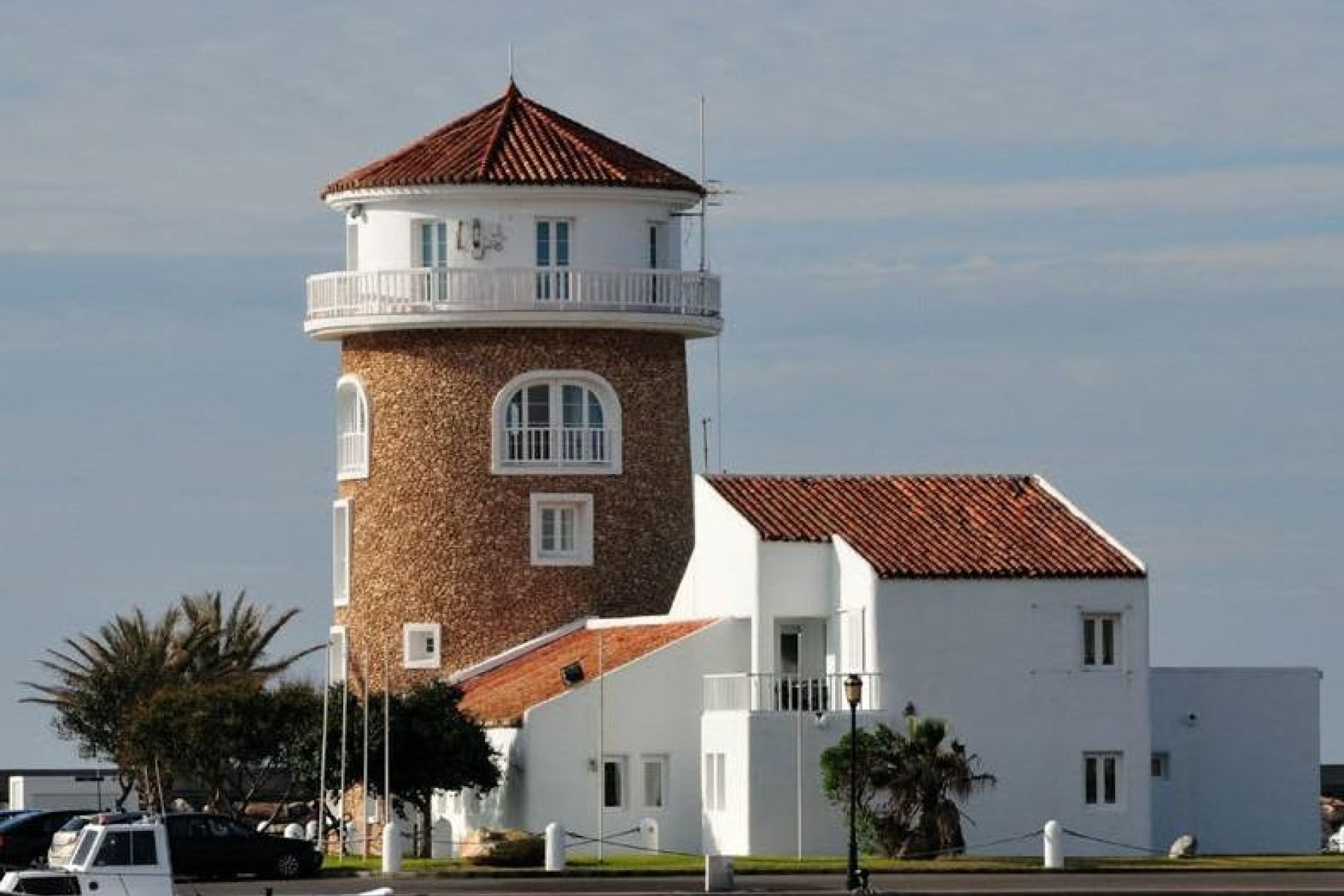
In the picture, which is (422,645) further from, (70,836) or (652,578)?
(70,836)

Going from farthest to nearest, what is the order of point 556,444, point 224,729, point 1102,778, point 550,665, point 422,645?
1. point 422,645
2. point 556,444
3. point 224,729
4. point 550,665
5. point 1102,778

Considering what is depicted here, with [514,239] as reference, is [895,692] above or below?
below

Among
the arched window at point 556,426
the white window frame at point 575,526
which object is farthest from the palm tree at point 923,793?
the arched window at point 556,426

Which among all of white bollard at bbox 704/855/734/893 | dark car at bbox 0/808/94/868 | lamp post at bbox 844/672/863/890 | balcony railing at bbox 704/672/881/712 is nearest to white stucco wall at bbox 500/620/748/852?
balcony railing at bbox 704/672/881/712

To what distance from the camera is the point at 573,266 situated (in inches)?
3231

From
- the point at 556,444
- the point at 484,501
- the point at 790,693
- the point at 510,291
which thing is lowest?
the point at 790,693

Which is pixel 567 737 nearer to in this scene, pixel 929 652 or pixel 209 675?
pixel 929 652

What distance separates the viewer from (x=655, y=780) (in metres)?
76.4

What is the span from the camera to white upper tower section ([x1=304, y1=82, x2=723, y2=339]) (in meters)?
81.8

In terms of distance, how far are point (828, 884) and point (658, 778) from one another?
12046mm

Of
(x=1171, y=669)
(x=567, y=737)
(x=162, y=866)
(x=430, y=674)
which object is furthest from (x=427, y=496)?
(x=162, y=866)

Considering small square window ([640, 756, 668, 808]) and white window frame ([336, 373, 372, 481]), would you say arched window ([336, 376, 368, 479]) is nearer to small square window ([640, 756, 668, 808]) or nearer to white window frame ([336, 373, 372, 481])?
white window frame ([336, 373, 372, 481])

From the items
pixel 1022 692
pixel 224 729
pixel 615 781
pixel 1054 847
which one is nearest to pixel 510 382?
pixel 224 729

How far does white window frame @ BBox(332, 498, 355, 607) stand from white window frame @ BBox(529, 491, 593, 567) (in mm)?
4105
